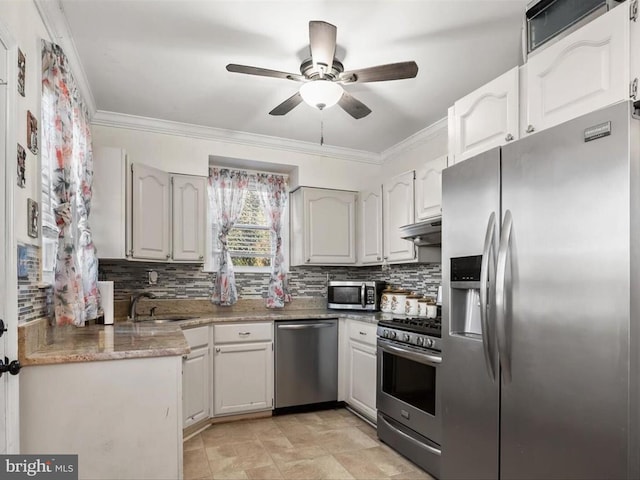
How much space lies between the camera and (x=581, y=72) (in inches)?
60.8

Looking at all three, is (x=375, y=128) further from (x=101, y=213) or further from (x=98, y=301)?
(x=98, y=301)

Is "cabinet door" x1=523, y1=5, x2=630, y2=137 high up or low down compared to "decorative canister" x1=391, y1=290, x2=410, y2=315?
up

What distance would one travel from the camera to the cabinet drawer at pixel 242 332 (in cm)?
324

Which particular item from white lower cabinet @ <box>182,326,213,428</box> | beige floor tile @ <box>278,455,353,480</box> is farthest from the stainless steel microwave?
beige floor tile @ <box>278,455,353,480</box>

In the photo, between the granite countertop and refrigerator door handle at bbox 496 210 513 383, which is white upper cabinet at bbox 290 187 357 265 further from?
refrigerator door handle at bbox 496 210 513 383

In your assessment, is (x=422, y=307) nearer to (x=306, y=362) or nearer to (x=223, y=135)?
(x=306, y=362)

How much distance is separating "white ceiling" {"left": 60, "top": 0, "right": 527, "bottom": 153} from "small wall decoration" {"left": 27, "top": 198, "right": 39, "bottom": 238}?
1.02 meters

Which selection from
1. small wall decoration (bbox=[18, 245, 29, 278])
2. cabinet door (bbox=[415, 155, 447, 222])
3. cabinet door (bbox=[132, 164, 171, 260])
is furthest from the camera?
cabinet door (bbox=[132, 164, 171, 260])

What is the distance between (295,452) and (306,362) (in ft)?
2.75

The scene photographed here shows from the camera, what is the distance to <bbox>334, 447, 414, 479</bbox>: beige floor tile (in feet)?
8.00

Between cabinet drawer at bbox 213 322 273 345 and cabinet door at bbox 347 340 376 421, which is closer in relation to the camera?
cabinet door at bbox 347 340 376 421

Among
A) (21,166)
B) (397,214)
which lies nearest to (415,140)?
(397,214)

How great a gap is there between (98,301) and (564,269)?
2.49 metres

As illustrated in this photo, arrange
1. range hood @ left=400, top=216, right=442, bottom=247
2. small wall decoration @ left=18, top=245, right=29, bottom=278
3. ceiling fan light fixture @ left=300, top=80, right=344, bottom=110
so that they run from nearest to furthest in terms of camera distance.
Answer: small wall decoration @ left=18, top=245, right=29, bottom=278 < ceiling fan light fixture @ left=300, top=80, right=344, bottom=110 < range hood @ left=400, top=216, right=442, bottom=247
